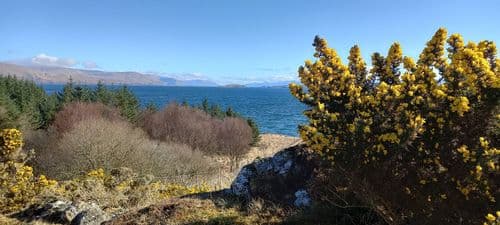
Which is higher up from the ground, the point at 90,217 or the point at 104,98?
the point at 90,217

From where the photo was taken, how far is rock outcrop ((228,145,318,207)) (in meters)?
7.19

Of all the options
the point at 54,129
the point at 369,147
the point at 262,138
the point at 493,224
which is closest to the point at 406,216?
the point at 369,147

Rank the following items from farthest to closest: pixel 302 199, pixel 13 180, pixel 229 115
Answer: pixel 229 115, pixel 13 180, pixel 302 199

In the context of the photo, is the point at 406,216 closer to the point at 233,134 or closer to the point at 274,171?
the point at 274,171

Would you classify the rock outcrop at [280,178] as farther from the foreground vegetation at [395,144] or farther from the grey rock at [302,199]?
the foreground vegetation at [395,144]

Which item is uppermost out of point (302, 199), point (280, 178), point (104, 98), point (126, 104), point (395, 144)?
point (395, 144)

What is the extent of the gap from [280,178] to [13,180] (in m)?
7.20

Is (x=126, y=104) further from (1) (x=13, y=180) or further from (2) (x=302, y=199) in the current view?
(2) (x=302, y=199)

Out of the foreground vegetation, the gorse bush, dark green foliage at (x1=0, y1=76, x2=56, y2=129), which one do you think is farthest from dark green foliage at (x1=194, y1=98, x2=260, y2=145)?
the gorse bush

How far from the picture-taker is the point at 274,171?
25.0 ft

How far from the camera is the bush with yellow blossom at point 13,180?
996cm

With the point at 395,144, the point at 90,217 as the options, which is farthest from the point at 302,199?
the point at 90,217

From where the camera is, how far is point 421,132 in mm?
3854

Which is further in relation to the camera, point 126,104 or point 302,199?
point 126,104
